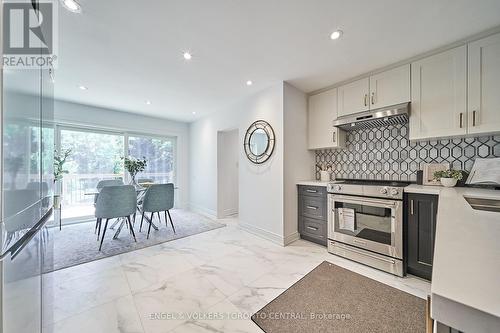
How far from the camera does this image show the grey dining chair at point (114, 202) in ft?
8.75

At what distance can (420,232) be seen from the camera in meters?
1.88

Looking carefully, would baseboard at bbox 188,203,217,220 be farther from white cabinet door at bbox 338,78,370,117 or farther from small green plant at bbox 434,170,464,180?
small green plant at bbox 434,170,464,180

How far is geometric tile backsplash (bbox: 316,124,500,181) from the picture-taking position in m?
2.03

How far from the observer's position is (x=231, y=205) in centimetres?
455

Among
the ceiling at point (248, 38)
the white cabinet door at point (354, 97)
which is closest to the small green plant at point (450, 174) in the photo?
the white cabinet door at point (354, 97)

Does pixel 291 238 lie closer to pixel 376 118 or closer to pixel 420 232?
pixel 420 232

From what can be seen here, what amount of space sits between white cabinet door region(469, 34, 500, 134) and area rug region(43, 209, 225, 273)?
3853 mm

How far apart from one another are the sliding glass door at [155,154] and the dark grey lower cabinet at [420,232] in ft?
16.9

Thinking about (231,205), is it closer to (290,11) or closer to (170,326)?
(170,326)

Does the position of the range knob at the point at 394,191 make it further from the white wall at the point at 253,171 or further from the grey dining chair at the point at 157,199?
the grey dining chair at the point at 157,199

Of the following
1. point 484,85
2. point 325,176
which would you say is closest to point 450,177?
point 484,85

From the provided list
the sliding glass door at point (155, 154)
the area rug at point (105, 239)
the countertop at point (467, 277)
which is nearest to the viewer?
the countertop at point (467, 277)

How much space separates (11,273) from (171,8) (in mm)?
1913

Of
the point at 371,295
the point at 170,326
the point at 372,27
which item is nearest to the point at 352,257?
the point at 371,295
